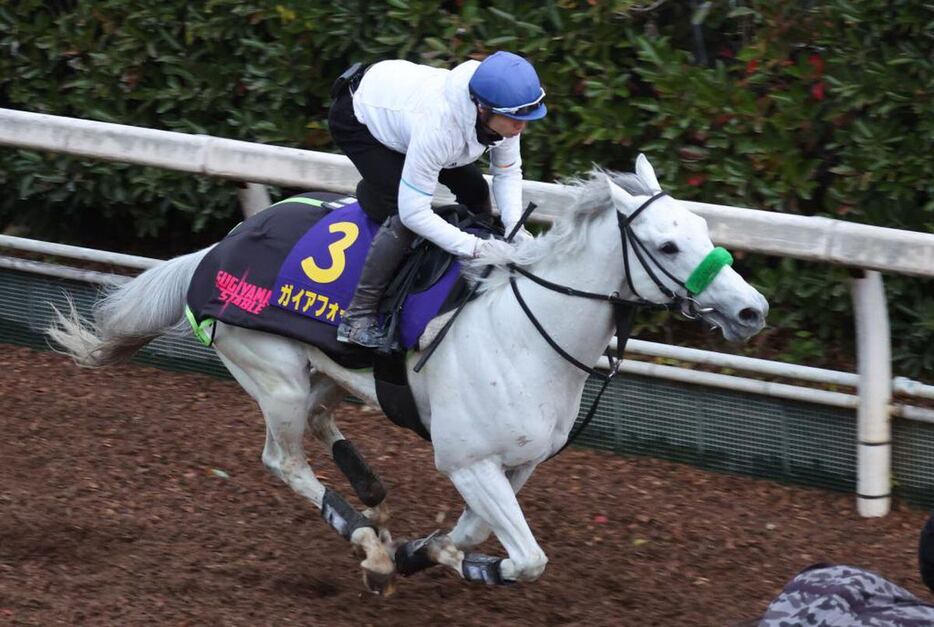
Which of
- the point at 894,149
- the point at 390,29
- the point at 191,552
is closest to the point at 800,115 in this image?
the point at 894,149

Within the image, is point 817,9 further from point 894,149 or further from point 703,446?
point 703,446

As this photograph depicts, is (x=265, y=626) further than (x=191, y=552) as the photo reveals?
No

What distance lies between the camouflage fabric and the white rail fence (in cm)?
217

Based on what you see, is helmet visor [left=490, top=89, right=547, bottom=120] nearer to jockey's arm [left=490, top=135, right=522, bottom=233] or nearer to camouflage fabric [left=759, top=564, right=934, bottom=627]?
jockey's arm [left=490, top=135, right=522, bottom=233]

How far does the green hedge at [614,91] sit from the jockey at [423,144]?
4.51 feet

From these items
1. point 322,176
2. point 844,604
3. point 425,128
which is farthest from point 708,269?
point 322,176

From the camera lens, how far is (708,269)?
4.43 metres

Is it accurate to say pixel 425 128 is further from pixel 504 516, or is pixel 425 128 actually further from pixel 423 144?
pixel 504 516

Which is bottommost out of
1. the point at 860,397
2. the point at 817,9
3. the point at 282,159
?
the point at 860,397

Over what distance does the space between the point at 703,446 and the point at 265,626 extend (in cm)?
241

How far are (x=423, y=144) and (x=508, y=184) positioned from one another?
634mm

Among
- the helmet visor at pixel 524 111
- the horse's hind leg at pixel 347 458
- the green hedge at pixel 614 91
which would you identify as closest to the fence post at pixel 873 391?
the green hedge at pixel 614 91

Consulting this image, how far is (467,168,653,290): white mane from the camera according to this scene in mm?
4715

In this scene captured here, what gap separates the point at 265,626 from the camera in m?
4.97
